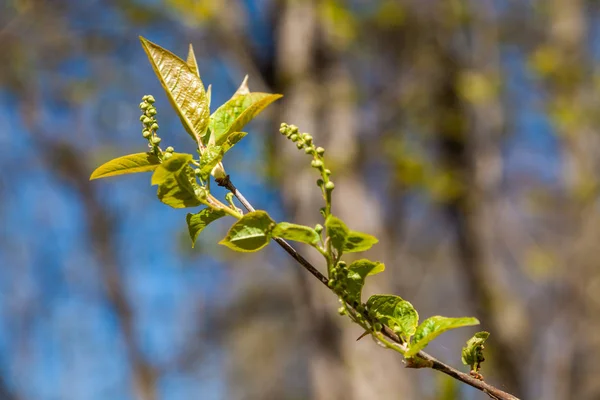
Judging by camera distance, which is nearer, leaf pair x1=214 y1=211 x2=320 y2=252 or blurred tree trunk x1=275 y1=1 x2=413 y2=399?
leaf pair x1=214 y1=211 x2=320 y2=252

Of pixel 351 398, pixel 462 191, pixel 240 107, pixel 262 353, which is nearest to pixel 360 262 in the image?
pixel 240 107

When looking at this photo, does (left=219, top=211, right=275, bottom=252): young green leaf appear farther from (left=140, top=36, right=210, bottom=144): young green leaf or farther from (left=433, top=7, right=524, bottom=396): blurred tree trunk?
(left=433, top=7, right=524, bottom=396): blurred tree trunk

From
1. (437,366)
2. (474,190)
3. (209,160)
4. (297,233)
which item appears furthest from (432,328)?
(474,190)

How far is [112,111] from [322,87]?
11.0 ft

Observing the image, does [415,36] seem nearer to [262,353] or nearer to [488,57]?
[488,57]

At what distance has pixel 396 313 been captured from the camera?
53 cm

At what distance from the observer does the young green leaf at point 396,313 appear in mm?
523

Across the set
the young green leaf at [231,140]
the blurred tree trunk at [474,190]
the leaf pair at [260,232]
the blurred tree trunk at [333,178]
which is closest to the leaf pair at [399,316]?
the leaf pair at [260,232]

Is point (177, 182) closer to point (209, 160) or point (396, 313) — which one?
point (209, 160)

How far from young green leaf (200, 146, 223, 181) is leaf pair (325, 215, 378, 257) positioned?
0.13 metres

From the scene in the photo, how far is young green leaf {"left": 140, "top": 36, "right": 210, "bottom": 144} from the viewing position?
0.54 meters

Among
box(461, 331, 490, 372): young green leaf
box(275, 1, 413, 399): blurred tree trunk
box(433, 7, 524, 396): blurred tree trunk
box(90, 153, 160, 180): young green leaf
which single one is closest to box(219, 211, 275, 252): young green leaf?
box(90, 153, 160, 180): young green leaf

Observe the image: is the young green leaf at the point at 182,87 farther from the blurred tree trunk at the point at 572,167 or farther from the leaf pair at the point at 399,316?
the blurred tree trunk at the point at 572,167

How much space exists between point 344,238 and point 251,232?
0.09 meters
